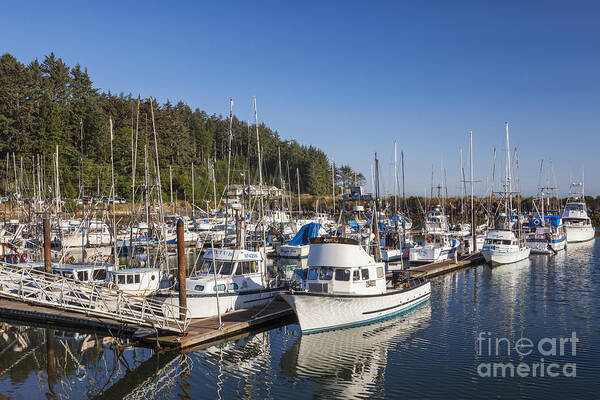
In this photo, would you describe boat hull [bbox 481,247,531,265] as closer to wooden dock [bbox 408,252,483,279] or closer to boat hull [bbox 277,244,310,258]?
wooden dock [bbox 408,252,483,279]

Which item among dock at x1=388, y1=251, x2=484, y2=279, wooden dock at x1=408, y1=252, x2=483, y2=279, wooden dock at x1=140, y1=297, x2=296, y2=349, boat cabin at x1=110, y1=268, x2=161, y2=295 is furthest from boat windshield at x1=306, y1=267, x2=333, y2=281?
wooden dock at x1=408, y1=252, x2=483, y2=279

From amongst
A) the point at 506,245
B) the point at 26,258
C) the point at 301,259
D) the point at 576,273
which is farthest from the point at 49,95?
the point at 576,273

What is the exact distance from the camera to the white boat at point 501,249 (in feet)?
162

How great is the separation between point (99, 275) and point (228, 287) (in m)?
12.0

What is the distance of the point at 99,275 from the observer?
113 ft

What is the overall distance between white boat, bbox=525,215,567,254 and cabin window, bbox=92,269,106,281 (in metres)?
49.0

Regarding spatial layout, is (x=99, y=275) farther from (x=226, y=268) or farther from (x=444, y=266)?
(x=444, y=266)

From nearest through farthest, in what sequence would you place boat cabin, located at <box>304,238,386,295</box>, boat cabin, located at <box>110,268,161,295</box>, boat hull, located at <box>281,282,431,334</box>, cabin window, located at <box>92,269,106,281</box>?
boat hull, located at <box>281,282,431,334</box>, boat cabin, located at <box>304,238,386,295</box>, boat cabin, located at <box>110,268,161,295</box>, cabin window, located at <box>92,269,106,281</box>

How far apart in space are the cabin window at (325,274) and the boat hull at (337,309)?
1.40m

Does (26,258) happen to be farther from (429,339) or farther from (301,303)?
(429,339)

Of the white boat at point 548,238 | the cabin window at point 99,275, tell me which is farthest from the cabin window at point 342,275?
the white boat at point 548,238

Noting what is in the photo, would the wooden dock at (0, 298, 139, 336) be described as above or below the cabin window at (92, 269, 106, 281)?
below

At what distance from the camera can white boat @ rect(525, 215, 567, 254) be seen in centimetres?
6028

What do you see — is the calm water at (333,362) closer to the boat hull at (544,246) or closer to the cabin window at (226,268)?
the cabin window at (226,268)
